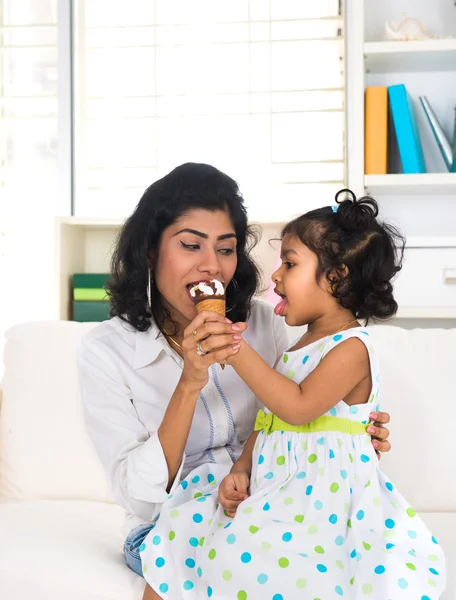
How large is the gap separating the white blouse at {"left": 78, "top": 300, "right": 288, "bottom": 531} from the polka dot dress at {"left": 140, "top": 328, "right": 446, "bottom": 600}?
0.12m

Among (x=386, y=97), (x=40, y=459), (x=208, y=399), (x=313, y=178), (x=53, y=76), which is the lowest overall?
(x=40, y=459)

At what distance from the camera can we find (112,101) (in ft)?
11.1

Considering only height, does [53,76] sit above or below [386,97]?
above

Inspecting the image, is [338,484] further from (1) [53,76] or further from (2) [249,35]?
(1) [53,76]

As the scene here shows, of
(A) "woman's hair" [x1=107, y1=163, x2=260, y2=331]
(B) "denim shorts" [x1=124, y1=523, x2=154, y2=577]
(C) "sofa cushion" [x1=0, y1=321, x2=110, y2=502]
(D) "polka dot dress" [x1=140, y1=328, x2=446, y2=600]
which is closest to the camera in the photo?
(D) "polka dot dress" [x1=140, y1=328, x2=446, y2=600]

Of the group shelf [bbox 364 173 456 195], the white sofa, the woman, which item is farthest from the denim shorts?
shelf [bbox 364 173 456 195]

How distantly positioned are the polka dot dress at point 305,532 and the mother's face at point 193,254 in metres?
0.24

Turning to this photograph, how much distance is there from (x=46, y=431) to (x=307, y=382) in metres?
0.80

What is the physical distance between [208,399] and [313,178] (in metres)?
1.88

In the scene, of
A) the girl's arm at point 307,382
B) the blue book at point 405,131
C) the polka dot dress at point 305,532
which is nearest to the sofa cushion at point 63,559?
the polka dot dress at point 305,532

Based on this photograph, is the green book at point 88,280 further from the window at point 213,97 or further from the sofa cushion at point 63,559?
the sofa cushion at point 63,559

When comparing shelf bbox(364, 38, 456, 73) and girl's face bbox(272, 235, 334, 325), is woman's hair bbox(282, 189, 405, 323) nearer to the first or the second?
girl's face bbox(272, 235, 334, 325)

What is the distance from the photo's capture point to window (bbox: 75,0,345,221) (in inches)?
128

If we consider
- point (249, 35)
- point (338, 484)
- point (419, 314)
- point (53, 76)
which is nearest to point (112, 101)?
point (53, 76)
